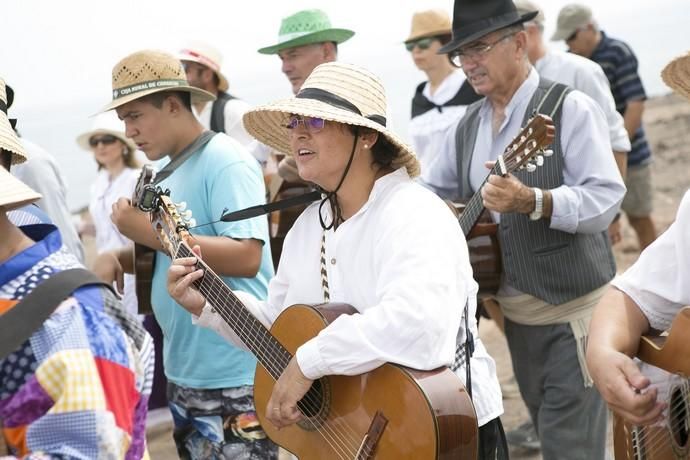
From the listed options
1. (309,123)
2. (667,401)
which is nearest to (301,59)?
(309,123)

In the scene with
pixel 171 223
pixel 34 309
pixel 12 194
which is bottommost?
pixel 171 223

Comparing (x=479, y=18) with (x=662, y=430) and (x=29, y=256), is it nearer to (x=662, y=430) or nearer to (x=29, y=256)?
(x=662, y=430)

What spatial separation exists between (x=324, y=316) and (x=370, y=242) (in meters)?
0.26

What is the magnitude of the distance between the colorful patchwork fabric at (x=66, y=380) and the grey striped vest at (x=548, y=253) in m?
2.24

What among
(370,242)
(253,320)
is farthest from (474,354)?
(253,320)

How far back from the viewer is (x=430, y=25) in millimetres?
6230

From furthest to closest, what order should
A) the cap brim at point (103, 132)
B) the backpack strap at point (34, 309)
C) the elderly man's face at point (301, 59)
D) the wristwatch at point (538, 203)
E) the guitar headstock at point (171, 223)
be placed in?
the cap brim at point (103, 132)
the elderly man's face at point (301, 59)
the wristwatch at point (538, 203)
the guitar headstock at point (171, 223)
the backpack strap at point (34, 309)

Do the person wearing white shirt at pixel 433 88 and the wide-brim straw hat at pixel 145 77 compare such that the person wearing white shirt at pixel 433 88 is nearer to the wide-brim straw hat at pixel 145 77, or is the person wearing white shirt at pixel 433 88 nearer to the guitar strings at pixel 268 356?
the wide-brim straw hat at pixel 145 77

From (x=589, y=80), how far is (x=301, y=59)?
64.3 inches

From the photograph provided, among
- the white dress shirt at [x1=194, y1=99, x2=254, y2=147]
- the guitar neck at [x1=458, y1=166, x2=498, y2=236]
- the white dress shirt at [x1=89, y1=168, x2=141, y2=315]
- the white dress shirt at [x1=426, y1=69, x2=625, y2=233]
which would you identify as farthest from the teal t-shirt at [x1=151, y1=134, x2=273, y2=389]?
the white dress shirt at [x1=89, y1=168, x2=141, y2=315]

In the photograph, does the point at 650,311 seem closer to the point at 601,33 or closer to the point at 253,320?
the point at 253,320

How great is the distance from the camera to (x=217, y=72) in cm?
578

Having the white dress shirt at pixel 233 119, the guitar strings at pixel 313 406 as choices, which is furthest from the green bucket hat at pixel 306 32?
the guitar strings at pixel 313 406

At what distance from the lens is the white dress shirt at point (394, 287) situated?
2625 mm
